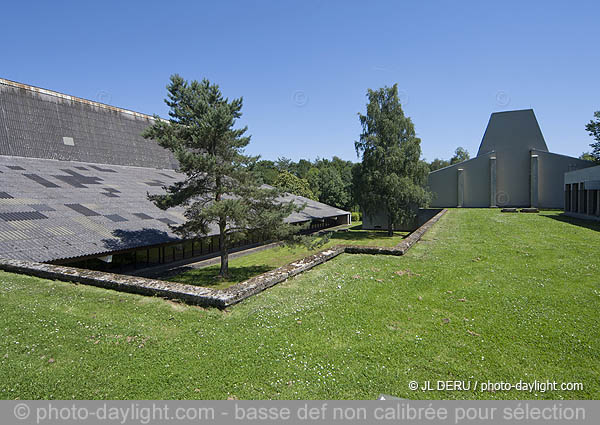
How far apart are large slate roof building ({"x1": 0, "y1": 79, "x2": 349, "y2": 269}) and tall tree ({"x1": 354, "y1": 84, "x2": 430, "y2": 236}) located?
7.55 meters

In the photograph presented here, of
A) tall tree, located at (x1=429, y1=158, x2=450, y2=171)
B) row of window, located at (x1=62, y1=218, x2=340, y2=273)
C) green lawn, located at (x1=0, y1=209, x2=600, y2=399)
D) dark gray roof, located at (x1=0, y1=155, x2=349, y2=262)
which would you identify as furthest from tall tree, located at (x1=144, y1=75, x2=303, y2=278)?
tall tree, located at (x1=429, y1=158, x2=450, y2=171)

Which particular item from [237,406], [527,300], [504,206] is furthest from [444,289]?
[504,206]

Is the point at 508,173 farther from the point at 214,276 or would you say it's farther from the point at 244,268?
the point at 214,276

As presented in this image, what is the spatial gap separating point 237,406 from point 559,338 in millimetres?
5644

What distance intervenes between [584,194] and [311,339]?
3521 centimetres

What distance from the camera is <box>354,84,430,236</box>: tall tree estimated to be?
1315 inches

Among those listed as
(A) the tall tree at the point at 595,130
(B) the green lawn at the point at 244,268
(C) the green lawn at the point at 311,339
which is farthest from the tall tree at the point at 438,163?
(C) the green lawn at the point at 311,339

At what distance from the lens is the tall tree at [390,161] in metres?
33.4

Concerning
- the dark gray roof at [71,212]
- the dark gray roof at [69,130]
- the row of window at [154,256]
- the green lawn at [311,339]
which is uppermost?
the dark gray roof at [69,130]

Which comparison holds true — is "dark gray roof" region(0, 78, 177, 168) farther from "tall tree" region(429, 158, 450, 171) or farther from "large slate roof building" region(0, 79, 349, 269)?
"tall tree" region(429, 158, 450, 171)

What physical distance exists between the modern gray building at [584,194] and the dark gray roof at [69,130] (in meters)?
41.5

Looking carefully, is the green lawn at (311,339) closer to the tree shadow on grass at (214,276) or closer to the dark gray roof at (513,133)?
the tree shadow on grass at (214,276)

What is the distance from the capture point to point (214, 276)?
19000 millimetres

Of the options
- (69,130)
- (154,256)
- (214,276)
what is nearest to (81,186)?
(154,256)
